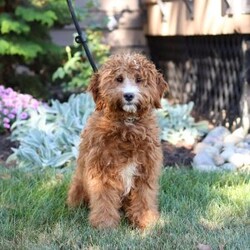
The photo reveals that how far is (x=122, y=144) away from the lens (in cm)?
412

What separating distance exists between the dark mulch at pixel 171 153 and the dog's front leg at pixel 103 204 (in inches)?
78.3

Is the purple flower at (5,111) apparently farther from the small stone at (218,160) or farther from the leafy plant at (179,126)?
the small stone at (218,160)

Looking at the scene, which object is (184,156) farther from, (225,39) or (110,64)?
(110,64)

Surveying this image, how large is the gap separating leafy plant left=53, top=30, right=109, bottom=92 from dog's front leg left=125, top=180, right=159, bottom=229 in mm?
4084

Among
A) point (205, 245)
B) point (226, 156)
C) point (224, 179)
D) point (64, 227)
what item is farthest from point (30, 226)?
point (226, 156)

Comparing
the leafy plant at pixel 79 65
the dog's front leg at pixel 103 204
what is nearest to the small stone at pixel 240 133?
the leafy plant at pixel 79 65

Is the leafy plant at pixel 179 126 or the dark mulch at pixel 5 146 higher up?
the leafy plant at pixel 179 126

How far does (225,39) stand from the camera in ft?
25.6

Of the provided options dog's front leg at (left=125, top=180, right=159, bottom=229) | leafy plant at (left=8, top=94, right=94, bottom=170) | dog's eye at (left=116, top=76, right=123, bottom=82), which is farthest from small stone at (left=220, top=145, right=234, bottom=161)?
dog's eye at (left=116, top=76, right=123, bottom=82)

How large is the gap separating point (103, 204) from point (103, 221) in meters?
0.11

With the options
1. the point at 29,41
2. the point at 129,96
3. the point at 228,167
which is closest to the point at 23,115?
the point at 29,41

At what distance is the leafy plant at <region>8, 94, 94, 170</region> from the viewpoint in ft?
20.5

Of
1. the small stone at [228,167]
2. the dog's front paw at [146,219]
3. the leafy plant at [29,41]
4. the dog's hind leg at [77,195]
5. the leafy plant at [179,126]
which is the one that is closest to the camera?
the dog's front paw at [146,219]

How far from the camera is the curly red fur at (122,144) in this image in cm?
400
